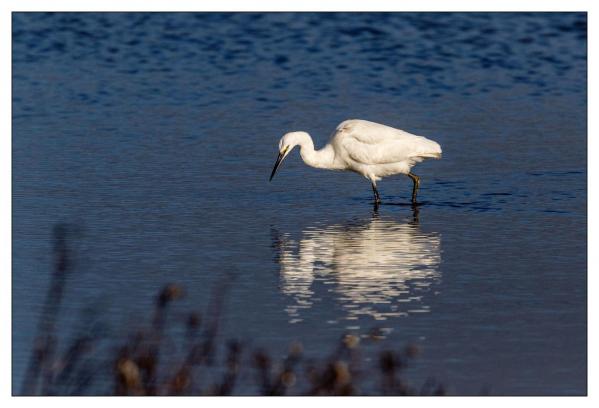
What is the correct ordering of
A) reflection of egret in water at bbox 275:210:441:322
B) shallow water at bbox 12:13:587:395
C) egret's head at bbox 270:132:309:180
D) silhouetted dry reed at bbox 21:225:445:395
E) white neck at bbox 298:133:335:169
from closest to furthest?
silhouetted dry reed at bbox 21:225:445:395 → shallow water at bbox 12:13:587:395 → reflection of egret in water at bbox 275:210:441:322 → egret's head at bbox 270:132:309:180 → white neck at bbox 298:133:335:169

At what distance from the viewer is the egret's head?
12977 millimetres

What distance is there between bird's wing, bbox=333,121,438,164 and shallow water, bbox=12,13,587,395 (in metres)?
0.44

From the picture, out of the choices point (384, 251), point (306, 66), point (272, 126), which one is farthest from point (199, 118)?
point (384, 251)

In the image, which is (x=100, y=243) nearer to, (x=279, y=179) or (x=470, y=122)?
(x=279, y=179)

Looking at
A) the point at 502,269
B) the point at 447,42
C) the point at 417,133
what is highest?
the point at 447,42

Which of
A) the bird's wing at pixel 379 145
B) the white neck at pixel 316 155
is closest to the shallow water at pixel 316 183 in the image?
the white neck at pixel 316 155

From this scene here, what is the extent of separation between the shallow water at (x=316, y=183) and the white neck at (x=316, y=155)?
12.8 inches

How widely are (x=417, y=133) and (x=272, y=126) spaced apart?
1824 millimetres

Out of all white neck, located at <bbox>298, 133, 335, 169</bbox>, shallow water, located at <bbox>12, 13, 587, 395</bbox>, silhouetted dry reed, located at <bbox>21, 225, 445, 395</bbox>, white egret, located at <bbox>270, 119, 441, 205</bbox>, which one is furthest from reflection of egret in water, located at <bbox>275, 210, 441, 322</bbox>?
white neck, located at <bbox>298, 133, 335, 169</bbox>

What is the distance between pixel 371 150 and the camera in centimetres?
1320

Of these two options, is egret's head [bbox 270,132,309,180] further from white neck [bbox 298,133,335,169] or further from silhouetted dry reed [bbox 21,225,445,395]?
silhouetted dry reed [bbox 21,225,445,395]

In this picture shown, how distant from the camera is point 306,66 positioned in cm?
2061

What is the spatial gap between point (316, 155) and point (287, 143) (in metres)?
0.46

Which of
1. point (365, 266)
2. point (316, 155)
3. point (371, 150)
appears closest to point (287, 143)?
point (316, 155)
